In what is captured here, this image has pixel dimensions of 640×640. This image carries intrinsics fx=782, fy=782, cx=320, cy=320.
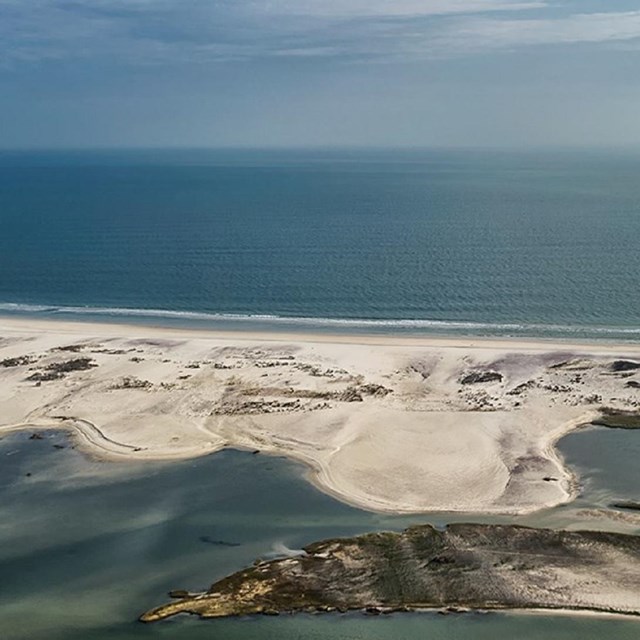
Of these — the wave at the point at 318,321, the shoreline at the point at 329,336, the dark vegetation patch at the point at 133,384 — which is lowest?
the dark vegetation patch at the point at 133,384

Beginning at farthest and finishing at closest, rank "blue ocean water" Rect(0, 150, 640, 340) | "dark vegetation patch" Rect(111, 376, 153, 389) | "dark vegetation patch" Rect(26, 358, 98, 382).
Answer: "blue ocean water" Rect(0, 150, 640, 340)
"dark vegetation patch" Rect(26, 358, 98, 382)
"dark vegetation patch" Rect(111, 376, 153, 389)

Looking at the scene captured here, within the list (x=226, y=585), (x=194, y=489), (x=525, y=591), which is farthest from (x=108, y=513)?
(x=525, y=591)

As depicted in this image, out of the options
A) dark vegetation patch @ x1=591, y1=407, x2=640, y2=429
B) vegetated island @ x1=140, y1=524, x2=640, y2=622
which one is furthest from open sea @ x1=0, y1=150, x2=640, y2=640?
dark vegetation patch @ x1=591, y1=407, x2=640, y2=429

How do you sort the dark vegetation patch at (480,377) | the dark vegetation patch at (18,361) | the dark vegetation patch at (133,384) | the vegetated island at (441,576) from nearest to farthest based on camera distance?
the vegetated island at (441,576)
the dark vegetation patch at (480,377)
the dark vegetation patch at (133,384)
the dark vegetation patch at (18,361)

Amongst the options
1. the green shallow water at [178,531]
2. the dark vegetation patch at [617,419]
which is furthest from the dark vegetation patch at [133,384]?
the dark vegetation patch at [617,419]

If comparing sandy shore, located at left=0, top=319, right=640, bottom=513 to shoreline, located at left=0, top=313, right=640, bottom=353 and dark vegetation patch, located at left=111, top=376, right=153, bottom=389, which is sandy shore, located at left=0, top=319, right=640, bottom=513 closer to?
dark vegetation patch, located at left=111, top=376, right=153, bottom=389

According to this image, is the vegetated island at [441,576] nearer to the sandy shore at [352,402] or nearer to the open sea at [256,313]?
the open sea at [256,313]

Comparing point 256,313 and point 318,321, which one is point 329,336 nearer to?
point 318,321
